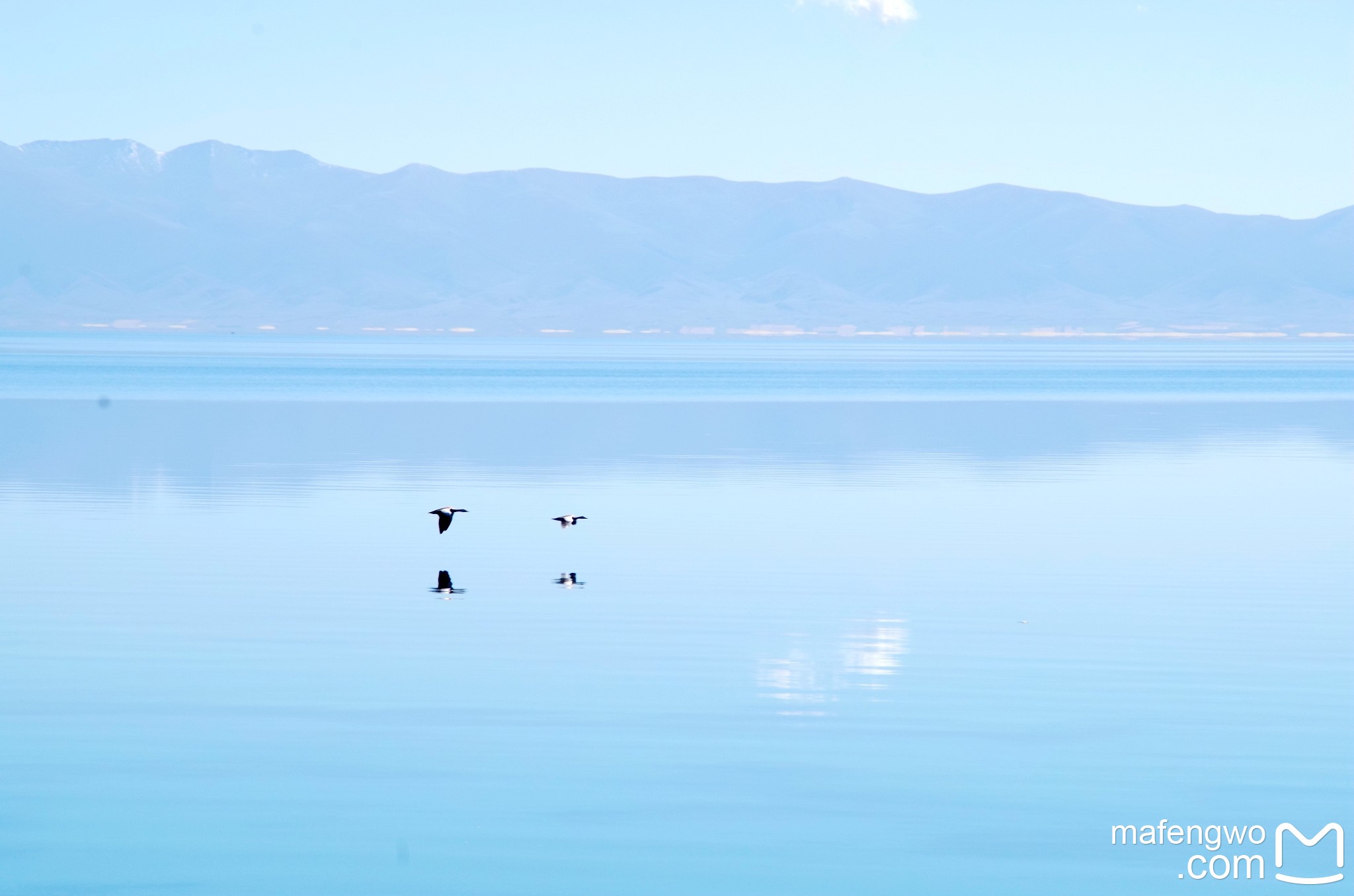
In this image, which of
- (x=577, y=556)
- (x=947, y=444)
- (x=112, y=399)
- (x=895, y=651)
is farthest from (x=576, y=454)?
(x=112, y=399)

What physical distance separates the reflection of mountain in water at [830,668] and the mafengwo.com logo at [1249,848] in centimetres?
300

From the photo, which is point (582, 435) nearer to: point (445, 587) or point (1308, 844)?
point (445, 587)

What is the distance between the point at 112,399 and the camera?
62438 mm

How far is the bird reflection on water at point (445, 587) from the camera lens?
17.8m

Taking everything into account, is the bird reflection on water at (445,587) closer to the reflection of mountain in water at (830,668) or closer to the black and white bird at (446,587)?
the black and white bird at (446,587)

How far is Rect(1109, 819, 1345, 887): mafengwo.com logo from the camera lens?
944cm

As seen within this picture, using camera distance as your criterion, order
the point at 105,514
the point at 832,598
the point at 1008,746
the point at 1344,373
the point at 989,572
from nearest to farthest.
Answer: the point at 1008,746 → the point at 832,598 → the point at 989,572 → the point at 105,514 → the point at 1344,373

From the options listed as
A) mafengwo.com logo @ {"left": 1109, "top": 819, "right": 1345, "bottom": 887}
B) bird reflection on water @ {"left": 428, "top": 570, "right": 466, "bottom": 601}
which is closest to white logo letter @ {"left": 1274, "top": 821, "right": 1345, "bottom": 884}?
mafengwo.com logo @ {"left": 1109, "top": 819, "right": 1345, "bottom": 887}

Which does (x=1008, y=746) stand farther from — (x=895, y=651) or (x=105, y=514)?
(x=105, y=514)

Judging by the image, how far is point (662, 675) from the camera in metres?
13.9

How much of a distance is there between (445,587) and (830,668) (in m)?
5.03

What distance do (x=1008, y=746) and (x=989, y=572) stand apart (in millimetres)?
7915

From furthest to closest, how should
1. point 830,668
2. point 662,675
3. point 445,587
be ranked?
point 445,587, point 830,668, point 662,675

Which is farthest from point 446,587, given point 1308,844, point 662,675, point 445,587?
point 1308,844
